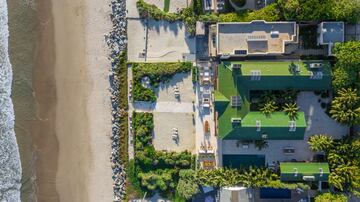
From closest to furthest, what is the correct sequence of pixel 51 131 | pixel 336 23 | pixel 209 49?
pixel 336 23 → pixel 209 49 → pixel 51 131

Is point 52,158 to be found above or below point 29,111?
below

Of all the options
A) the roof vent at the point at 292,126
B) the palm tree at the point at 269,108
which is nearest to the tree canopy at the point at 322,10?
the palm tree at the point at 269,108

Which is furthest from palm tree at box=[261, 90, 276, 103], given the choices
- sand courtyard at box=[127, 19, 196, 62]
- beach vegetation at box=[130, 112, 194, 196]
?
beach vegetation at box=[130, 112, 194, 196]

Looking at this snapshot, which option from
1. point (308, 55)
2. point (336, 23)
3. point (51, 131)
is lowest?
point (51, 131)

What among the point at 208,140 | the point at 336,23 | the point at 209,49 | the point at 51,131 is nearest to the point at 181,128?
the point at 208,140

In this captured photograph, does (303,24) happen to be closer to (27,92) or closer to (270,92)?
(270,92)

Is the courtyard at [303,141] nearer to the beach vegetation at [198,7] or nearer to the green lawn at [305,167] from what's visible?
the green lawn at [305,167]

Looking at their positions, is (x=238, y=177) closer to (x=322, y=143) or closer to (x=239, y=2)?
(x=322, y=143)
